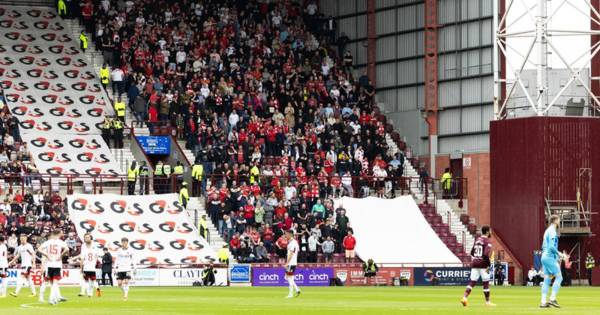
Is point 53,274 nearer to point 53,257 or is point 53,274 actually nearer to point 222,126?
point 53,257

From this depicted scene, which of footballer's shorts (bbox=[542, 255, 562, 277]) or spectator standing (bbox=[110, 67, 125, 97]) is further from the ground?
spectator standing (bbox=[110, 67, 125, 97])

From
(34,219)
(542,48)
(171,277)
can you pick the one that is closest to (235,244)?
(171,277)

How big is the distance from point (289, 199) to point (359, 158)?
7558mm

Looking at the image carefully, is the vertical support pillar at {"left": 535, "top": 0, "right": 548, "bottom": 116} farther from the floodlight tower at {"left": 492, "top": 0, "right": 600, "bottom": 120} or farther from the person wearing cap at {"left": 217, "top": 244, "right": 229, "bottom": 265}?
the person wearing cap at {"left": 217, "top": 244, "right": 229, "bottom": 265}

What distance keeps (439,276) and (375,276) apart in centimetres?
330

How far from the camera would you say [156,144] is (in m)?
74.2

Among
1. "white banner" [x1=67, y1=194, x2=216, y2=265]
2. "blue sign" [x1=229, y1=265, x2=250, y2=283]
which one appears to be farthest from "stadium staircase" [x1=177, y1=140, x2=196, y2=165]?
"blue sign" [x1=229, y1=265, x2=250, y2=283]

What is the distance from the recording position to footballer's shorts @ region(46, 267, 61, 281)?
40653mm

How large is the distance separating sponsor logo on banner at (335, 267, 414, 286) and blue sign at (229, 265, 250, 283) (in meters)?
4.55

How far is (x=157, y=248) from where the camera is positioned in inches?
2616

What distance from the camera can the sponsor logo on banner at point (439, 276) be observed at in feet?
224

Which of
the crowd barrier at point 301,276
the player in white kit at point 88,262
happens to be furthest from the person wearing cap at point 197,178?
the player in white kit at point 88,262

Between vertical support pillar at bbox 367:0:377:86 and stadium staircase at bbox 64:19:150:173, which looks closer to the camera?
stadium staircase at bbox 64:19:150:173

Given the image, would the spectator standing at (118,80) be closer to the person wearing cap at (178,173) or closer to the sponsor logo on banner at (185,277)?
the person wearing cap at (178,173)
